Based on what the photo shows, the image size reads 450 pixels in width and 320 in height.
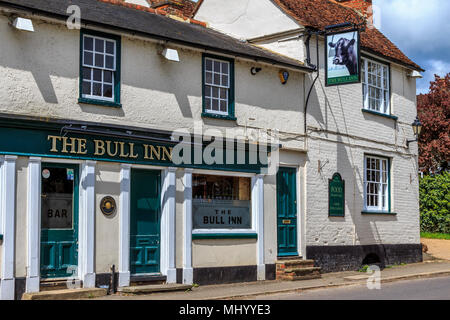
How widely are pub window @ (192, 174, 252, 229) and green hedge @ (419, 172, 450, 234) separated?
16.2 meters

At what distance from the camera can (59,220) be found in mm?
12594

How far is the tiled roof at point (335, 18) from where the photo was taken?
58.9 feet

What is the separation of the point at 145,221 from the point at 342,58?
6641 millimetres

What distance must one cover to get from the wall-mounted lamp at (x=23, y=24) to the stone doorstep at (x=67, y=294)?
478 centimetres

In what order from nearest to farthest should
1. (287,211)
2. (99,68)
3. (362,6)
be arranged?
(99,68) < (287,211) < (362,6)

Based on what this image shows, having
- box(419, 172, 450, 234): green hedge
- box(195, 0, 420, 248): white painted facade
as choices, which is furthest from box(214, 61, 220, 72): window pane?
box(419, 172, 450, 234): green hedge

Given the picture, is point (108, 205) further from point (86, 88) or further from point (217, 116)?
point (217, 116)

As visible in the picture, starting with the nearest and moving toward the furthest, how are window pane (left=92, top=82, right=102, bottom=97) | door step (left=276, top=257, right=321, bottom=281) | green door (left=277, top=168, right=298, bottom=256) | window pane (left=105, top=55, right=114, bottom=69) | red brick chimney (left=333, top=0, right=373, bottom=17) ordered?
window pane (left=92, top=82, right=102, bottom=97)
window pane (left=105, top=55, right=114, bottom=69)
door step (left=276, top=257, right=321, bottom=281)
green door (left=277, top=168, right=298, bottom=256)
red brick chimney (left=333, top=0, right=373, bottom=17)

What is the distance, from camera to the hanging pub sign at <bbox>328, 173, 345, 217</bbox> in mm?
17781

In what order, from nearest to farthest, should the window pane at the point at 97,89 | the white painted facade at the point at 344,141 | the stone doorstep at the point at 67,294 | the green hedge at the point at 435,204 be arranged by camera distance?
the stone doorstep at the point at 67,294
the window pane at the point at 97,89
the white painted facade at the point at 344,141
the green hedge at the point at 435,204

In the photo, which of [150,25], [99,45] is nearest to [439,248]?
[150,25]

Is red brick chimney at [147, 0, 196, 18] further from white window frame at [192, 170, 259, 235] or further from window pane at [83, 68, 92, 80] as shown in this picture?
window pane at [83, 68, 92, 80]

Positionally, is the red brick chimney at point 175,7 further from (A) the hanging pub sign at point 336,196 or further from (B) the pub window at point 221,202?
(A) the hanging pub sign at point 336,196

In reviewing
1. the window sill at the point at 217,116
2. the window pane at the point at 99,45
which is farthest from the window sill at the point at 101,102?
the window sill at the point at 217,116
